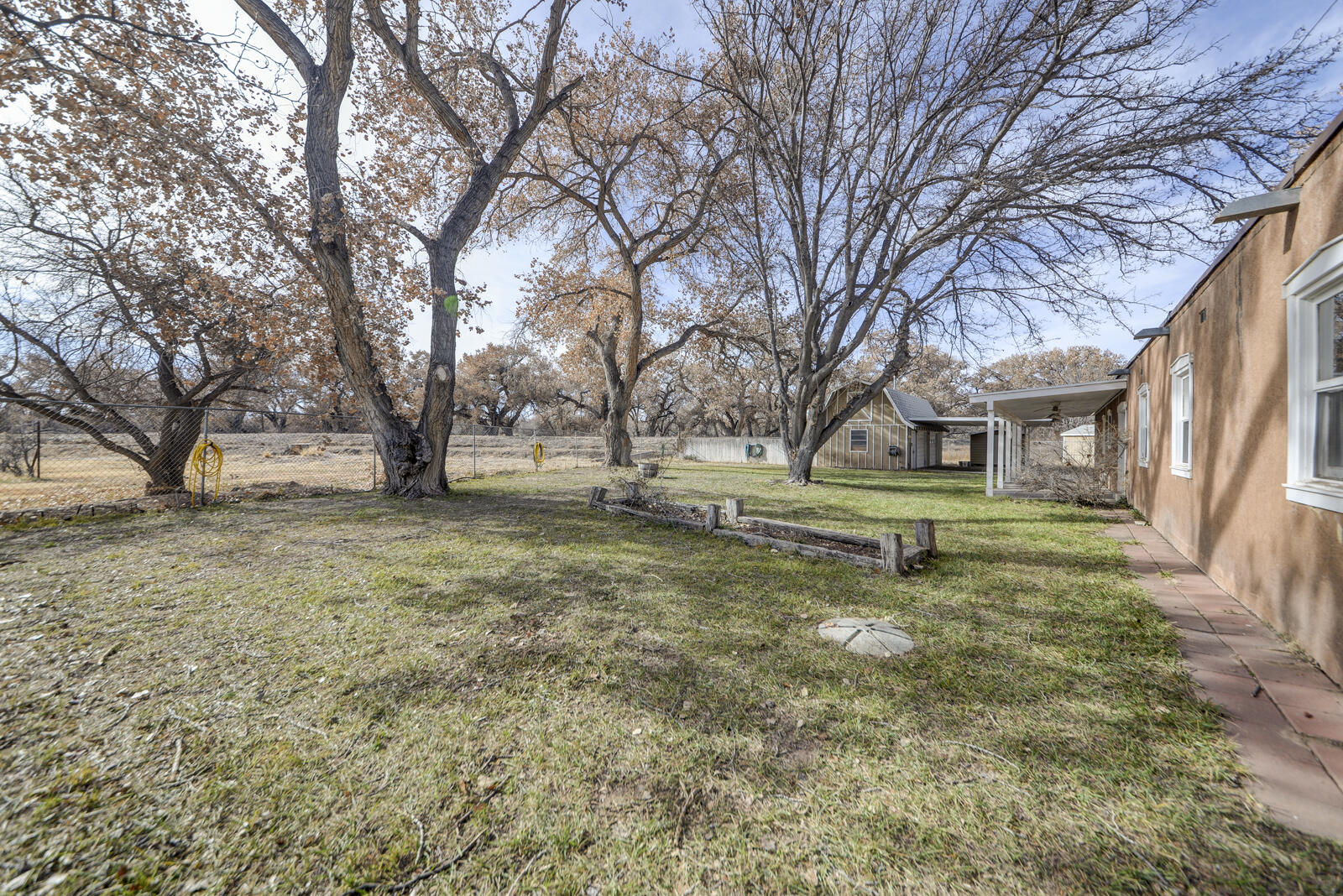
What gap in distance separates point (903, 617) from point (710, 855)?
265cm

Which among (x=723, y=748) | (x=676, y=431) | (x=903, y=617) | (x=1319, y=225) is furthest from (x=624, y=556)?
(x=676, y=431)

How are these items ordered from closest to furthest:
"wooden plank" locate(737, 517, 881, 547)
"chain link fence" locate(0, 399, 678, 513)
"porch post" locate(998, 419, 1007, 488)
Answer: "wooden plank" locate(737, 517, 881, 547)
"chain link fence" locate(0, 399, 678, 513)
"porch post" locate(998, 419, 1007, 488)

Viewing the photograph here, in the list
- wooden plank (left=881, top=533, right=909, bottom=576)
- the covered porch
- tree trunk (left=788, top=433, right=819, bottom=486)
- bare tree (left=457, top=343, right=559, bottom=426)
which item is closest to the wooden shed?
the covered porch

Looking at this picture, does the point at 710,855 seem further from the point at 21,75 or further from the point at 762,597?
the point at 21,75

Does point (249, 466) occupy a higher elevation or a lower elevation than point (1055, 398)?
lower

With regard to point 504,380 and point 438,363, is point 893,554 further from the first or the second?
point 504,380

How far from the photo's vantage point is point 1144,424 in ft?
26.6

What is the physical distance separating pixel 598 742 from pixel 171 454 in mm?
11885

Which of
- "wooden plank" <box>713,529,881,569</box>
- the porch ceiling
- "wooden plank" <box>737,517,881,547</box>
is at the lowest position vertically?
"wooden plank" <box>713,529,881,569</box>

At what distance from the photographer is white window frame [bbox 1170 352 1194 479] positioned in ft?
17.5

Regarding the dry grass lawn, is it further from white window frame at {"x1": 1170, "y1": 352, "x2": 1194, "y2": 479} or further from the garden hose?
the garden hose

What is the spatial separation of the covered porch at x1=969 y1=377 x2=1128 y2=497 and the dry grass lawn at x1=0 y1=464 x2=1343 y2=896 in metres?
6.81

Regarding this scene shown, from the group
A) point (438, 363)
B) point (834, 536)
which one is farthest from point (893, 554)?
point (438, 363)

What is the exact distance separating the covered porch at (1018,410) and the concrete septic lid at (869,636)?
8.33 meters
